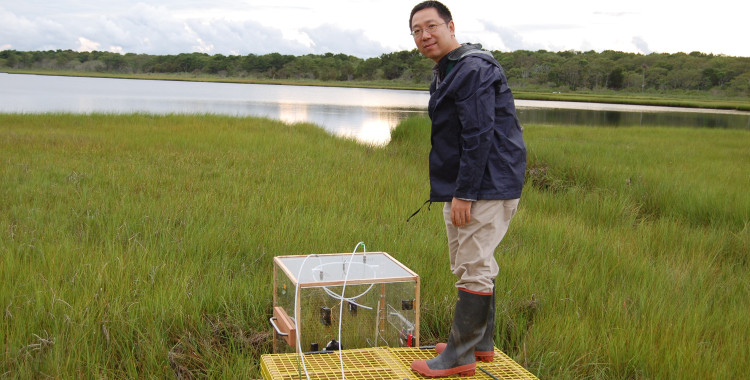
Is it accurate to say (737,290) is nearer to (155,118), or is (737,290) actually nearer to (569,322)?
(569,322)

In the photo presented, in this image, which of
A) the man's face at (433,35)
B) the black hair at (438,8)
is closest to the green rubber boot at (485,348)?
the man's face at (433,35)

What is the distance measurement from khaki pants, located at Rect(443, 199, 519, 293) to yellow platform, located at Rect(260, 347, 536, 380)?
1.38 ft

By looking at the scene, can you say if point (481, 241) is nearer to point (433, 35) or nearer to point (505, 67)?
point (433, 35)

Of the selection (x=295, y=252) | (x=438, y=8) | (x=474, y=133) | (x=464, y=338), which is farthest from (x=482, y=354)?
(x=295, y=252)

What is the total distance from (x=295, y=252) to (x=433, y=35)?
2336 mm

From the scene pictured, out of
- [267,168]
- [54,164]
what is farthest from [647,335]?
[54,164]

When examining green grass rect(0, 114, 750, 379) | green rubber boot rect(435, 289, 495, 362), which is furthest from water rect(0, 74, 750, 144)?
green rubber boot rect(435, 289, 495, 362)

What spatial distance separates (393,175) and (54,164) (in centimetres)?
464

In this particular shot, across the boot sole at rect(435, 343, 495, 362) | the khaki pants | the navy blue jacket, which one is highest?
the navy blue jacket

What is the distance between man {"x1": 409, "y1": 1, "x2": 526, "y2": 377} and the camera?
9.30 ft

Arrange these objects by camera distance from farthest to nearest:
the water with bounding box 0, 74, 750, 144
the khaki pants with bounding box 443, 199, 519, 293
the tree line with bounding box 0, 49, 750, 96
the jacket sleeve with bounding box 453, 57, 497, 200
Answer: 1. the tree line with bounding box 0, 49, 750, 96
2. the water with bounding box 0, 74, 750, 144
3. the khaki pants with bounding box 443, 199, 519, 293
4. the jacket sleeve with bounding box 453, 57, 497, 200

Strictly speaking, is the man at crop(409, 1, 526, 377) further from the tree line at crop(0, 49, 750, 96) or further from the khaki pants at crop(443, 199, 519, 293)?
the tree line at crop(0, 49, 750, 96)

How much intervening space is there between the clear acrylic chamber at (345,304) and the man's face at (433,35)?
1.16m

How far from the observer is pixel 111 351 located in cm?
322
